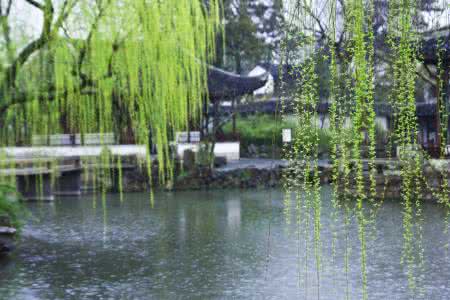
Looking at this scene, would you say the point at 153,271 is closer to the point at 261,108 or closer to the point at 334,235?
the point at 334,235

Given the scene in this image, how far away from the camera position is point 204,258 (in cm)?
584

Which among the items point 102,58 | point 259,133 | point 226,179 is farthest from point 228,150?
point 102,58

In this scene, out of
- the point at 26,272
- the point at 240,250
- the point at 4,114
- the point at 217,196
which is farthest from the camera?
the point at 217,196

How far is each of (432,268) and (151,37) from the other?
260 centimetres

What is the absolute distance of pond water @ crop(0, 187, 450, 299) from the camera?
4578mm

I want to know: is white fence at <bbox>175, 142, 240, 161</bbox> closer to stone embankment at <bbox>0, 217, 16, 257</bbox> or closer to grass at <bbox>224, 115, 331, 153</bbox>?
grass at <bbox>224, 115, 331, 153</bbox>

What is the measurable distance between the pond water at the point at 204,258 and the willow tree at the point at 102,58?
100cm

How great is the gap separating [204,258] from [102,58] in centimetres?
209

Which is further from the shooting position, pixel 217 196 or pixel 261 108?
pixel 261 108

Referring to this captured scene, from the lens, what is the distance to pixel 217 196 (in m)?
11.7

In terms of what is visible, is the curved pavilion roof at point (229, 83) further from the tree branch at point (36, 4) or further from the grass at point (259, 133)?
the tree branch at point (36, 4)

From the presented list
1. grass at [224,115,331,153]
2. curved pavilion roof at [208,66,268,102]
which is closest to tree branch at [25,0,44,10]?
curved pavilion roof at [208,66,268,102]

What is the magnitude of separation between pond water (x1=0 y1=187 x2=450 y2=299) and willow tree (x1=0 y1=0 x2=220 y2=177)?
100cm

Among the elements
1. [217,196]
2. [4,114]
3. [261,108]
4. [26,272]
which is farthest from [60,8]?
[261,108]
